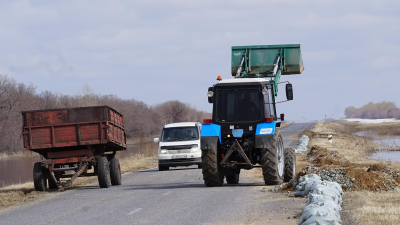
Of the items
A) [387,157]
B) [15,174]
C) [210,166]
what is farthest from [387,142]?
[210,166]

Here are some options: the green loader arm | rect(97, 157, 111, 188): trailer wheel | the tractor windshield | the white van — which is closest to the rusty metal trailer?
rect(97, 157, 111, 188): trailer wheel

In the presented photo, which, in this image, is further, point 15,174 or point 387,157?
point 387,157

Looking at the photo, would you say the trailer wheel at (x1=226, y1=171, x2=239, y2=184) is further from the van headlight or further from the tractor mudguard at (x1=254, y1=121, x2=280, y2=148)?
the van headlight

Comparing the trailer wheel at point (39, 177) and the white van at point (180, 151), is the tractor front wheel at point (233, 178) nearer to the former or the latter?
the trailer wheel at point (39, 177)

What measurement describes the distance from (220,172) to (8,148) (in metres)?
64.1

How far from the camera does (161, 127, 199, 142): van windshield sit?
27.0 meters

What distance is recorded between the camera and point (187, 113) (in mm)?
144875

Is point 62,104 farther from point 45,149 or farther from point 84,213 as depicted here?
point 84,213

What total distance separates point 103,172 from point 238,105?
4842mm

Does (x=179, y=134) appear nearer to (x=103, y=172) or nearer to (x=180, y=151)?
(x=180, y=151)

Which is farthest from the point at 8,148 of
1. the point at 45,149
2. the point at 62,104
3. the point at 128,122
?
the point at 45,149

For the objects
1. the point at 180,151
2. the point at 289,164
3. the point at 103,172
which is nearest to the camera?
the point at 289,164

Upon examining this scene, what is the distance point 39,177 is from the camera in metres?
18.9

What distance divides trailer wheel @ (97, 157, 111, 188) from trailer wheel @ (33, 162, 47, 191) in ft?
5.56
